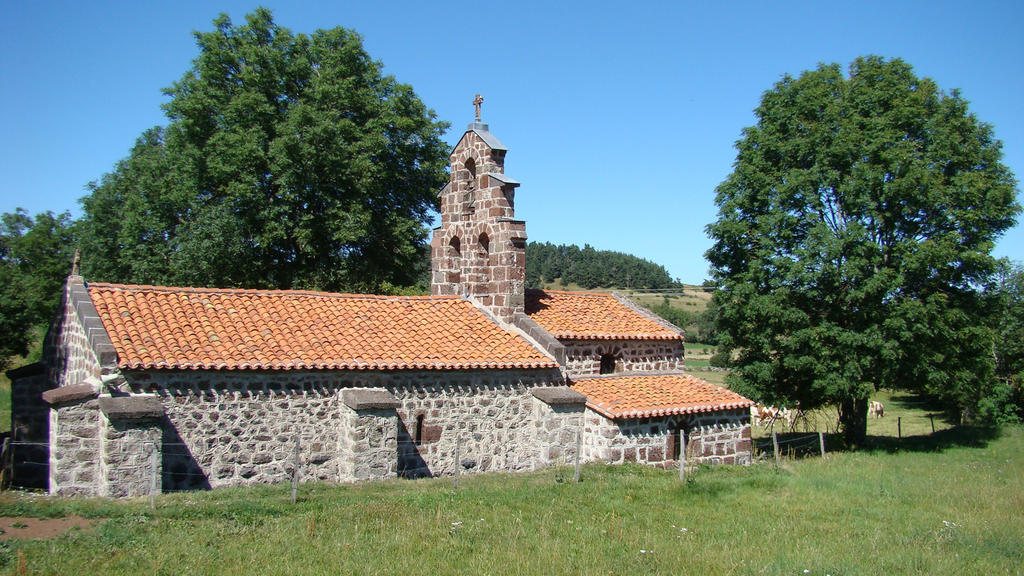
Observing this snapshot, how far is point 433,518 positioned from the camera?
404 inches

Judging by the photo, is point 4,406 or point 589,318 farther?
point 4,406

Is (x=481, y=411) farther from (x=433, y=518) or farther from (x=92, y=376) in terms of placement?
(x=92, y=376)

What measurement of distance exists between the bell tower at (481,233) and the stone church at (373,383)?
0.16 feet

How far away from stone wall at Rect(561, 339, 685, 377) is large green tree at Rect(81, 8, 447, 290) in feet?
34.6

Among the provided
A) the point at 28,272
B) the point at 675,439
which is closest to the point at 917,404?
the point at 675,439

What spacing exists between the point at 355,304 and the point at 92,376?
18.4 ft

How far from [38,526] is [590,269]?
8918 centimetres

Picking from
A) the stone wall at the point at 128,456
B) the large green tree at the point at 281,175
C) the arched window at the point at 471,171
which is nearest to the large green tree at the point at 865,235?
the arched window at the point at 471,171

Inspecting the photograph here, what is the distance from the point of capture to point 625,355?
59.7 feet

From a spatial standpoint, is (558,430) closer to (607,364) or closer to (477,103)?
(607,364)

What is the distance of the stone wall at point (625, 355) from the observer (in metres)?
17.3

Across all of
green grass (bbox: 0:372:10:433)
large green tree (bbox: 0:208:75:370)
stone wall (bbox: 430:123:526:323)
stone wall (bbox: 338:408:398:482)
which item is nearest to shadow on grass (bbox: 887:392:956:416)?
stone wall (bbox: 430:123:526:323)

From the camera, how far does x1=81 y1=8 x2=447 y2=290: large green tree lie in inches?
941

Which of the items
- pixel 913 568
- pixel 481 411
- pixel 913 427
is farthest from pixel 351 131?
pixel 913 427
